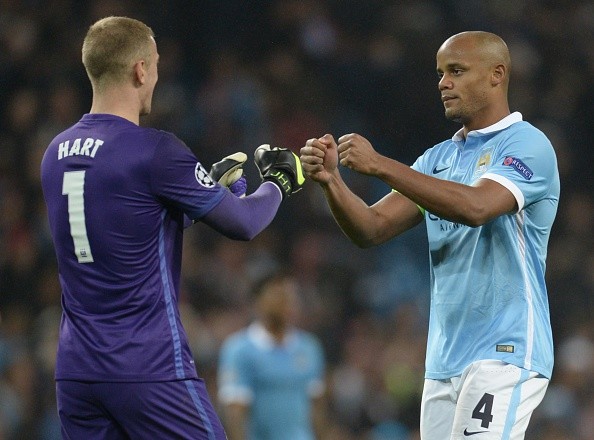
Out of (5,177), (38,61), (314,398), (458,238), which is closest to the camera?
(458,238)

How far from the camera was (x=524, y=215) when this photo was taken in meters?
4.43

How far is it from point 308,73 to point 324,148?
7.68 meters

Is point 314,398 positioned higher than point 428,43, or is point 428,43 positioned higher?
point 428,43

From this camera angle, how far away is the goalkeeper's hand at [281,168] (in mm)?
4517

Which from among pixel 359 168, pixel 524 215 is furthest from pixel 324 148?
pixel 524 215

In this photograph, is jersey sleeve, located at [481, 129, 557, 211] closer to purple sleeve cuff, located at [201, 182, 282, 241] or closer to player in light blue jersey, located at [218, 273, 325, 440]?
purple sleeve cuff, located at [201, 182, 282, 241]

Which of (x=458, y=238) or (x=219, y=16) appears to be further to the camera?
(x=219, y=16)

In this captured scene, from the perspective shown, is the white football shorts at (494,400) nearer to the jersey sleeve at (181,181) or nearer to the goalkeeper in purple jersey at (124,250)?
the goalkeeper in purple jersey at (124,250)

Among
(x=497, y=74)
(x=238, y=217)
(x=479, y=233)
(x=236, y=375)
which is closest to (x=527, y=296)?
(x=479, y=233)

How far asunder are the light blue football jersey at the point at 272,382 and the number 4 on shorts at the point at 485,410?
10.5ft

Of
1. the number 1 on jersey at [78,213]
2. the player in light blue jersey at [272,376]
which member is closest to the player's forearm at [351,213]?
the number 1 on jersey at [78,213]

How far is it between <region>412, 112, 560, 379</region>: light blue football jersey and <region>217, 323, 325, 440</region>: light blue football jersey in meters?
2.88

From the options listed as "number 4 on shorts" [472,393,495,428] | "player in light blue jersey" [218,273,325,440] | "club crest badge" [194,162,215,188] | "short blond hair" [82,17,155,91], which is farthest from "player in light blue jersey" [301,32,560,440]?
"player in light blue jersey" [218,273,325,440]

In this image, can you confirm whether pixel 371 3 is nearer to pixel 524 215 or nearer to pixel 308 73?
pixel 308 73
